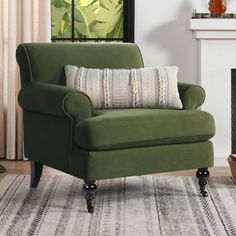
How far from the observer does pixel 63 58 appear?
4.67m

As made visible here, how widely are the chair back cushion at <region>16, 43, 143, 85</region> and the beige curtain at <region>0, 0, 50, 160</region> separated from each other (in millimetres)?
1025

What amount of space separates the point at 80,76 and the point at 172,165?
2.70 feet

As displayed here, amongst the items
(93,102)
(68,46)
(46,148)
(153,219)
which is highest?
(68,46)

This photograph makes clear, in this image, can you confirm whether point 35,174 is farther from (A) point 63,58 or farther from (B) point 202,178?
(B) point 202,178

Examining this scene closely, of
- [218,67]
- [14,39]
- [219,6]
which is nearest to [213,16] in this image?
[219,6]

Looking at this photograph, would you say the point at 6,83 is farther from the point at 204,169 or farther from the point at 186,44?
the point at 204,169

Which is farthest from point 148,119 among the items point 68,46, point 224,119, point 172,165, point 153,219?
point 224,119

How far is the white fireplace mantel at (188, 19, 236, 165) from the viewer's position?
5586mm

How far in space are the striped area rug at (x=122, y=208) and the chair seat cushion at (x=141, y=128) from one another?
370 mm

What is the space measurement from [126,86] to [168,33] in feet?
4.80

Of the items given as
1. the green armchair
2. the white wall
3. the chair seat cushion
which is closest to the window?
the white wall

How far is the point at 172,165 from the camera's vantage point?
4.24 m

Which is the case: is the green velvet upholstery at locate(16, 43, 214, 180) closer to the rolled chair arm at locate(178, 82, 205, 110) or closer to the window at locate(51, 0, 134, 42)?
the rolled chair arm at locate(178, 82, 205, 110)

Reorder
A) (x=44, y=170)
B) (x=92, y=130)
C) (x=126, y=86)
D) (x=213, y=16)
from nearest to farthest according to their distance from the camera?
(x=92, y=130)
(x=126, y=86)
(x=44, y=170)
(x=213, y=16)
